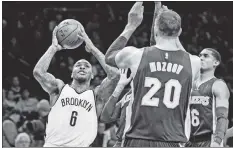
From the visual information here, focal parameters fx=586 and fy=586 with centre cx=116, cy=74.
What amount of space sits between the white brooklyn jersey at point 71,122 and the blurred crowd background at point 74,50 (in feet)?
17.9

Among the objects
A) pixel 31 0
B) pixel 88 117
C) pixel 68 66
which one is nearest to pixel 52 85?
pixel 88 117

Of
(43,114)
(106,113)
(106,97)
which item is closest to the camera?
(106,113)

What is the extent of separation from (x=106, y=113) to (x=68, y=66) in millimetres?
8102

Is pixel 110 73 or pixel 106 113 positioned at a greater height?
pixel 110 73

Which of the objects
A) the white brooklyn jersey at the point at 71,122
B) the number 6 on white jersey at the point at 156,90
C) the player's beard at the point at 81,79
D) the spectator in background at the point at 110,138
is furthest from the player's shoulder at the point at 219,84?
the spectator in background at the point at 110,138

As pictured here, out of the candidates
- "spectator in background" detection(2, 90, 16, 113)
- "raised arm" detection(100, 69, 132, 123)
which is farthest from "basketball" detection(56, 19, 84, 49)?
"spectator in background" detection(2, 90, 16, 113)

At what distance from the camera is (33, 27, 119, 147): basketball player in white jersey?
7.64 metres

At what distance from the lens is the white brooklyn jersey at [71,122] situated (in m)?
7.64

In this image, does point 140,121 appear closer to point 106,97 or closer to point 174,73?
point 174,73

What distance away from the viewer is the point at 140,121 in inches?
208

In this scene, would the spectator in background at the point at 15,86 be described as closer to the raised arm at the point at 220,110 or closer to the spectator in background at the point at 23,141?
the spectator in background at the point at 23,141

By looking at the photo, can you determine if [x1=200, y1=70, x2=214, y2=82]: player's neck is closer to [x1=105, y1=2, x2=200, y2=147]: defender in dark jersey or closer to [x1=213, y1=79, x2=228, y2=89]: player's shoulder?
[x1=213, y1=79, x2=228, y2=89]: player's shoulder

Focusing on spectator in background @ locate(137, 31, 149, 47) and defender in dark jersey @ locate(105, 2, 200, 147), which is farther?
spectator in background @ locate(137, 31, 149, 47)

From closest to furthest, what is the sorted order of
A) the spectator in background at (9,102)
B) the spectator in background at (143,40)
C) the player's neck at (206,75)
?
the player's neck at (206,75) < the spectator in background at (9,102) < the spectator in background at (143,40)
